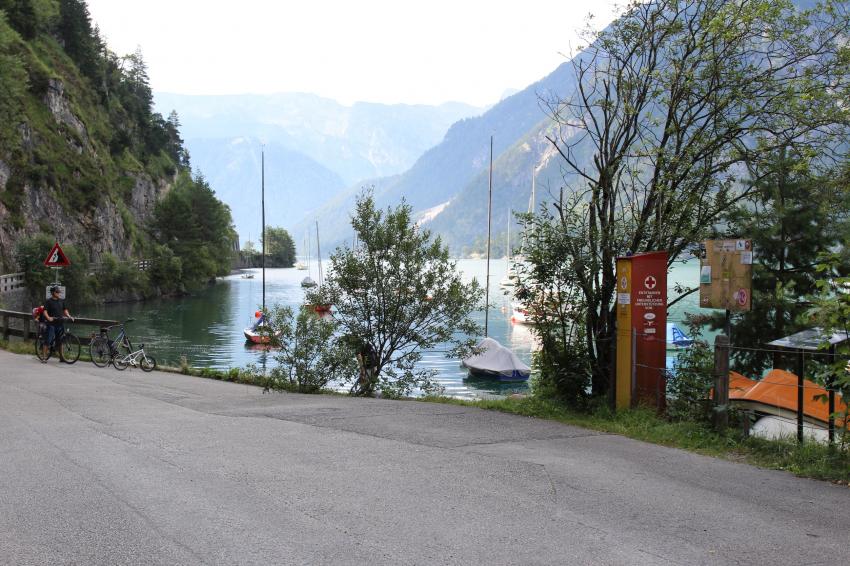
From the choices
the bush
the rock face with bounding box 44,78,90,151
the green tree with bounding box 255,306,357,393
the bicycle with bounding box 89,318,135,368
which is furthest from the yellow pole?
the rock face with bounding box 44,78,90,151

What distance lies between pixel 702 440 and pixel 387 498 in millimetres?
4321

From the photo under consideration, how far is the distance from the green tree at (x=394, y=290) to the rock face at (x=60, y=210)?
133 feet

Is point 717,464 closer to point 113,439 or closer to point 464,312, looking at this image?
point 113,439

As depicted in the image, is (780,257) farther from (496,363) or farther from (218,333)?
(218,333)

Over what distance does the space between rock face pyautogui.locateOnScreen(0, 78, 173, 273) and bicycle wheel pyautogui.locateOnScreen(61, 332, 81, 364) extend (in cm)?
3461

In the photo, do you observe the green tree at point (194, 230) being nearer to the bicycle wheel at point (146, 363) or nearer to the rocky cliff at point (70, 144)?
the rocky cliff at point (70, 144)

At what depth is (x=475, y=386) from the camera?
132ft

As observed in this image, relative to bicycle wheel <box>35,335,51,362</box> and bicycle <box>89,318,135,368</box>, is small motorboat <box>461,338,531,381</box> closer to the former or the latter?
bicycle <box>89,318,135,368</box>

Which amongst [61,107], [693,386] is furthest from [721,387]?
[61,107]

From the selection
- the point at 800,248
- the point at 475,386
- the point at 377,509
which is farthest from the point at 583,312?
the point at 475,386

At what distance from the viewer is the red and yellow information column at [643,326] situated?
10.6m

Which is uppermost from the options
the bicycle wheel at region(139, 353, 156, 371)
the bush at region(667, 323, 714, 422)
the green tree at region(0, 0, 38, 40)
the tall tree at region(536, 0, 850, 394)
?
the green tree at region(0, 0, 38, 40)

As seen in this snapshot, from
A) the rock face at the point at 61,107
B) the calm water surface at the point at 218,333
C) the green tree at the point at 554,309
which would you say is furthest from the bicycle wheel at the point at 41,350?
the rock face at the point at 61,107

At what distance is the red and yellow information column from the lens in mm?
10578
